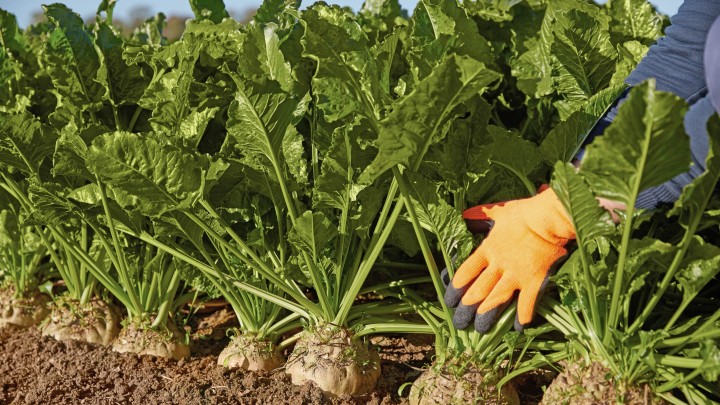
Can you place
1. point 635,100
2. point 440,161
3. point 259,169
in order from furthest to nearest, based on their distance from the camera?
point 259,169 → point 440,161 → point 635,100

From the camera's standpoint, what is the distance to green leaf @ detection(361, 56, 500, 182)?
1543mm

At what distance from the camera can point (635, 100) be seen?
1.33m

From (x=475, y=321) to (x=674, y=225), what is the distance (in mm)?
636

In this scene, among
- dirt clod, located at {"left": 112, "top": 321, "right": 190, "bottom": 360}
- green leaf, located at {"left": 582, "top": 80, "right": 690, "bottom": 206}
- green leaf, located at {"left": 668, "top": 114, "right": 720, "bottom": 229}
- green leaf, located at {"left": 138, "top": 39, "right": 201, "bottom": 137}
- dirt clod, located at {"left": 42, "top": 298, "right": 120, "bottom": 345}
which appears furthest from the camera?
dirt clod, located at {"left": 42, "top": 298, "right": 120, "bottom": 345}

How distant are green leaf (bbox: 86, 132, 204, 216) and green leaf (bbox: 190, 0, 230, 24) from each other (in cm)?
101

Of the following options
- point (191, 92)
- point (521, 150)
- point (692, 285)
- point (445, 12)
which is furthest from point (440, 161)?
point (191, 92)

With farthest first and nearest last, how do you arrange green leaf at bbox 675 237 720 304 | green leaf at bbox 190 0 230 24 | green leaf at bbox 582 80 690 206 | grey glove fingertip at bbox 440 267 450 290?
green leaf at bbox 190 0 230 24, grey glove fingertip at bbox 440 267 450 290, green leaf at bbox 675 237 720 304, green leaf at bbox 582 80 690 206

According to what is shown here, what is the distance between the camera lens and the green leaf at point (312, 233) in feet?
6.37

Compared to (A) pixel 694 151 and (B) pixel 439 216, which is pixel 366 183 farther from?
(A) pixel 694 151

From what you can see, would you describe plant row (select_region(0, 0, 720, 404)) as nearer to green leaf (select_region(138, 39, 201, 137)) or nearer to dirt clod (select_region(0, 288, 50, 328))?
green leaf (select_region(138, 39, 201, 137))

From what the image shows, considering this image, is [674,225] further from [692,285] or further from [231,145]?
[231,145]

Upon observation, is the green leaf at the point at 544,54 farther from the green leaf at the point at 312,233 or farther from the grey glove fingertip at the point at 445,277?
the green leaf at the point at 312,233

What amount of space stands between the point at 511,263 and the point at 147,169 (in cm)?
103

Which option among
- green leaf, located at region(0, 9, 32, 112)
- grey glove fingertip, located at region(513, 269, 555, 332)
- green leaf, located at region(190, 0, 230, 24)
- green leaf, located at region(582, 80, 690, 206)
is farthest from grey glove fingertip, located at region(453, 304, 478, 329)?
green leaf, located at region(0, 9, 32, 112)
